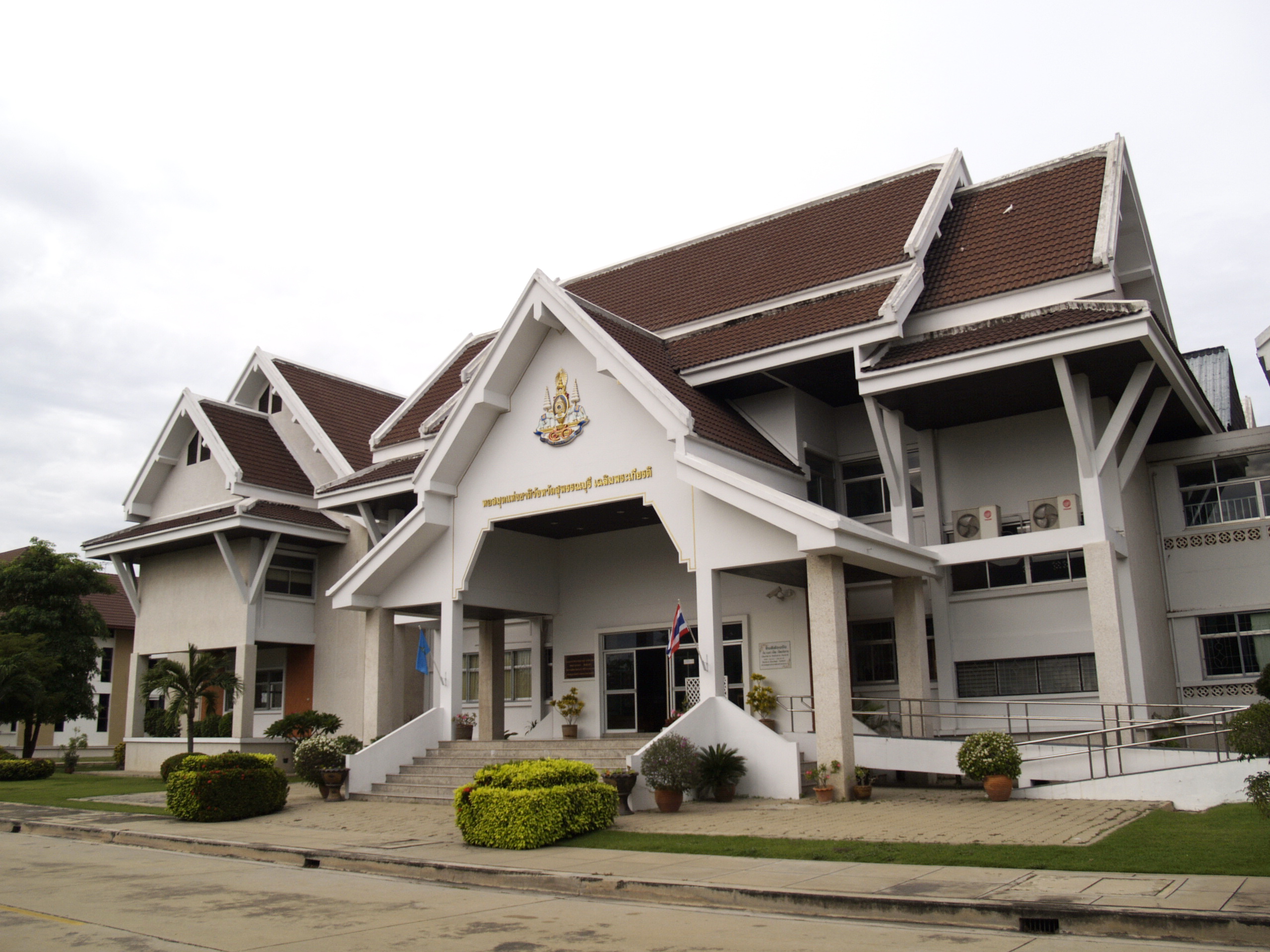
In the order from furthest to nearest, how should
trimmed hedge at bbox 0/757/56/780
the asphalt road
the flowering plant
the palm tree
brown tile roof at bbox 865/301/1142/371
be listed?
trimmed hedge at bbox 0/757/56/780 < the palm tree < brown tile roof at bbox 865/301/1142/371 < the flowering plant < the asphalt road

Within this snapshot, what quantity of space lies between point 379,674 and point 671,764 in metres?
8.33

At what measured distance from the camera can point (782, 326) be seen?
20469 mm

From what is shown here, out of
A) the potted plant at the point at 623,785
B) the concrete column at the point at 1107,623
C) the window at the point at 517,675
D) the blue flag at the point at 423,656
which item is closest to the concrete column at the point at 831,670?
Result: the potted plant at the point at 623,785

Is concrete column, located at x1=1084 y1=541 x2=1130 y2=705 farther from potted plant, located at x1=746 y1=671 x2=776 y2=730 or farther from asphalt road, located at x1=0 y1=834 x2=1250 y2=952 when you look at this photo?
asphalt road, located at x1=0 y1=834 x2=1250 y2=952

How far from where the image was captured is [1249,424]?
29422 millimetres

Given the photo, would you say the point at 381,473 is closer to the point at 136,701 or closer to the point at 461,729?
the point at 461,729

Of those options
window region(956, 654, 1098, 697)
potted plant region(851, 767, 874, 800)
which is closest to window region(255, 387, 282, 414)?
window region(956, 654, 1098, 697)

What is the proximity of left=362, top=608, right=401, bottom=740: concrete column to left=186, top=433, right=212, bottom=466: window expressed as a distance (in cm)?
1258

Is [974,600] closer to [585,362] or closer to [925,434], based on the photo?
[925,434]

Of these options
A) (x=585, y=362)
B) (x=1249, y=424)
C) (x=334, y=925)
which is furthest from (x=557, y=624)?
(x=1249, y=424)

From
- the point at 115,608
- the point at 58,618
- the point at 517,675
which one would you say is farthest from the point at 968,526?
the point at 115,608

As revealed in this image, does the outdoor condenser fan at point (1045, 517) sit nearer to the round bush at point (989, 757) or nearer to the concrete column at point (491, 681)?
the round bush at point (989, 757)

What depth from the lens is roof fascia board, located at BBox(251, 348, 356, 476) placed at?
29672mm

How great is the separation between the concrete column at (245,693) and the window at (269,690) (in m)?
2.97
